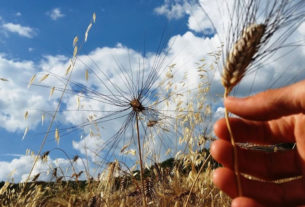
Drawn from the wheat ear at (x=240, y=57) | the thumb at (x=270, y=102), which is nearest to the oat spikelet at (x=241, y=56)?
the wheat ear at (x=240, y=57)

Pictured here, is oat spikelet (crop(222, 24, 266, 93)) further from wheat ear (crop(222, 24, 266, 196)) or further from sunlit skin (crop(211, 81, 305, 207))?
sunlit skin (crop(211, 81, 305, 207))

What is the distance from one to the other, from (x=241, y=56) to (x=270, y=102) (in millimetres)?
241

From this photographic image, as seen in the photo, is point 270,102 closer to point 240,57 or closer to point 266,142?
point 240,57

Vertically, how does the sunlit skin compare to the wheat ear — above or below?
below

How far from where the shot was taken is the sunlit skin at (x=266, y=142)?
1269 mm

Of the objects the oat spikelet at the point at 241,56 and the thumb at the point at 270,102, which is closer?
the oat spikelet at the point at 241,56

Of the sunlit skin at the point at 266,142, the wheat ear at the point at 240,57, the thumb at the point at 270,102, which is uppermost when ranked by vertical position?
the wheat ear at the point at 240,57

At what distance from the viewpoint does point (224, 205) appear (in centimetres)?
244

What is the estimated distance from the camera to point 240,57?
3.74ft

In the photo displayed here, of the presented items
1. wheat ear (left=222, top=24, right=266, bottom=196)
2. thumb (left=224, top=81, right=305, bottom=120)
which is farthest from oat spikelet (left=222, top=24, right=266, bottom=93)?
thumb (left=224, top=81, right=305, bottom=120)

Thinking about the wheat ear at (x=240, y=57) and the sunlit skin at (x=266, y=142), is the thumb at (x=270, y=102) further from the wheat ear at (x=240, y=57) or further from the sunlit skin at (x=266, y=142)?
the wheat ear at (x=240, y=57)

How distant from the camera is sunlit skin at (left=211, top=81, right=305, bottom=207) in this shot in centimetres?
127

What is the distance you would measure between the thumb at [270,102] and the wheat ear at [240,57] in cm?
14

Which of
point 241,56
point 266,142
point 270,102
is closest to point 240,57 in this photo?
point 241,56
